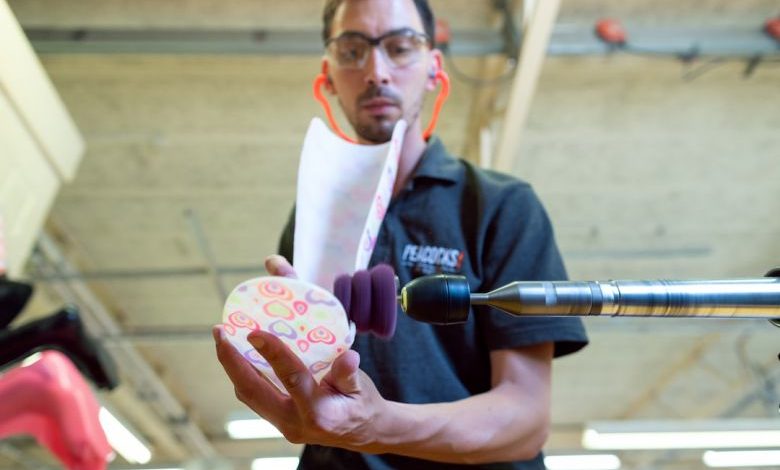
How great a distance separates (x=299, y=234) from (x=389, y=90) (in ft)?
0.97

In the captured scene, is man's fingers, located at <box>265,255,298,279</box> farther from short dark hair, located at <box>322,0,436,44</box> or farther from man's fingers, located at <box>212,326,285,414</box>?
short dark hair, located at <box>322,0,436,44</box>

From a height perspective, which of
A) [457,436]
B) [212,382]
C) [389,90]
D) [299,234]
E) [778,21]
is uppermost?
[778,21]

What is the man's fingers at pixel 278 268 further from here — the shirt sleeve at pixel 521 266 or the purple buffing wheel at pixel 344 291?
the shirt sleeve at pixel 521 266

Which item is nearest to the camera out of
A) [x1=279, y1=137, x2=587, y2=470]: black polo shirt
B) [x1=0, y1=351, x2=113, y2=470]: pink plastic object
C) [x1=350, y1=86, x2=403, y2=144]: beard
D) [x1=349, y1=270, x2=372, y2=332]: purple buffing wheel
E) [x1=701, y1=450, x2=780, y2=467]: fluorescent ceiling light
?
[x1=349, y1=270, x2=372, y2=332]: purple buffing wheel

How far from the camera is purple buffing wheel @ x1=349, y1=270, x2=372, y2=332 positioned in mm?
545

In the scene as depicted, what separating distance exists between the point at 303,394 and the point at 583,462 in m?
5.31

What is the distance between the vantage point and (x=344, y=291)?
1.78ft

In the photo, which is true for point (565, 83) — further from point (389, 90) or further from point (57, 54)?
point (389, 90)

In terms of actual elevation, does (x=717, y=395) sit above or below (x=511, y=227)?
above

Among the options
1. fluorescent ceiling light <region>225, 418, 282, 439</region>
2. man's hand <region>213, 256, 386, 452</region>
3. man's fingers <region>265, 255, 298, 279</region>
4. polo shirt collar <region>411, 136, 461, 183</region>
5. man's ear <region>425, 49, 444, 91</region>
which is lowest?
man's hand <region>213, 256, 386, 452</region>

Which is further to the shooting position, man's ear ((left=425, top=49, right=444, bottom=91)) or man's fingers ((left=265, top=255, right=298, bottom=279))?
man's ear ((left=425, top=49, right=444, bottom=91))

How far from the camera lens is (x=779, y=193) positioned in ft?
12.4

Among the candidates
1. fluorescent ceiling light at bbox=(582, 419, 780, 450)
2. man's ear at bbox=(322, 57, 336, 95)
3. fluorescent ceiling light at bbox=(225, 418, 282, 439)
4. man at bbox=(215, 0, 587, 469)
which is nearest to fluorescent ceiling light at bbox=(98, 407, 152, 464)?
fluorescent ceiling light at bbox=(225, 418, 282, 439)

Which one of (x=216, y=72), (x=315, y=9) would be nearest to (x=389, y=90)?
(x=315, y=9)
